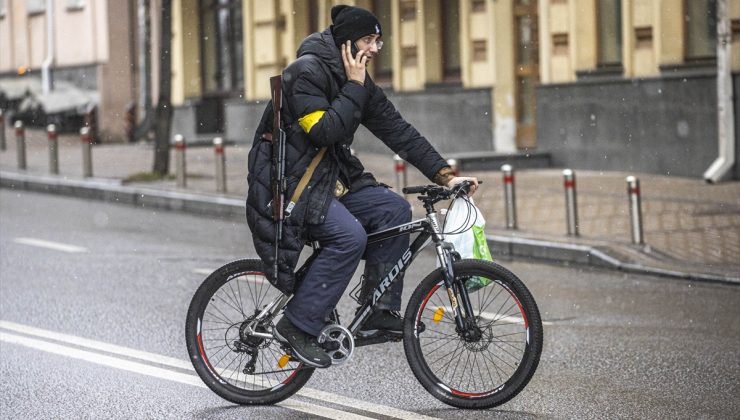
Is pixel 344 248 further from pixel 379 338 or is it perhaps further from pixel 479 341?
pixel 479 341

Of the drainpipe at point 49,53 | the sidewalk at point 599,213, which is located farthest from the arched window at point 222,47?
the sidewalk at point 599,213

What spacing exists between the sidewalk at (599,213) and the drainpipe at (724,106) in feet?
0.75

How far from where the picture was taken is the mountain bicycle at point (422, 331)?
6324 mm

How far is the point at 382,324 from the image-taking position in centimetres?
653

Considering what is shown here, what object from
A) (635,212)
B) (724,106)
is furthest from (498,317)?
(724,106)

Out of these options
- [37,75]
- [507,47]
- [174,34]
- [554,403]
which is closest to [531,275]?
[554,403]

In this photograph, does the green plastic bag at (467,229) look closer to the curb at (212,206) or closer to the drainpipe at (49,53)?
the curb at (212,206)

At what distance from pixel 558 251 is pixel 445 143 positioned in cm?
1064

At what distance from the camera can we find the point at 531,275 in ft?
39.6

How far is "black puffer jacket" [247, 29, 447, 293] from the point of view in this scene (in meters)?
6.24

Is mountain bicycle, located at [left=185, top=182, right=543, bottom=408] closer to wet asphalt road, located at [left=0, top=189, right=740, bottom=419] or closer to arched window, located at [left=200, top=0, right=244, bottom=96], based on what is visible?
wet asphalt road, located at [left=0, top=189, right=740, bottom=419]

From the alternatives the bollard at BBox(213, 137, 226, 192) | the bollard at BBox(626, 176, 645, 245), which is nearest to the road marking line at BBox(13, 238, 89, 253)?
the bollard at BBox(213, 137, 226, 192)

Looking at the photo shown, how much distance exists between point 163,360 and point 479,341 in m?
2.14

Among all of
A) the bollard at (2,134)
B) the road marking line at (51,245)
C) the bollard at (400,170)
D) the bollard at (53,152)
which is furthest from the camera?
the bollard at (2,134)
